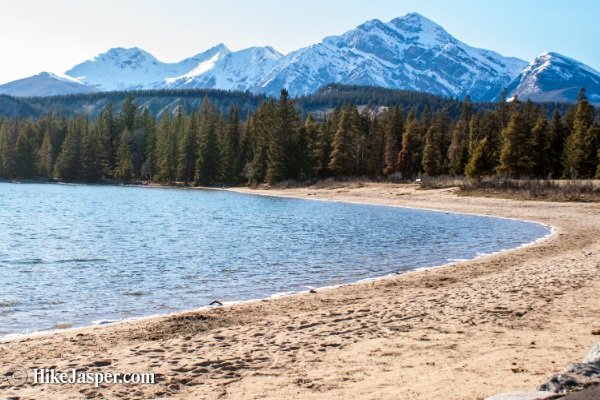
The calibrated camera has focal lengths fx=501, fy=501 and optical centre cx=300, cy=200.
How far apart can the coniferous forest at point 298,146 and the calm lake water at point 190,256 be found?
3350 centimetres

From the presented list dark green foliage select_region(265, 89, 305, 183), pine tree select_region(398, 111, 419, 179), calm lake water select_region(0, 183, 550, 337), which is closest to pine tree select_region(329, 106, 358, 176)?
dark green foliage select_region(265, 89, 305, 183)

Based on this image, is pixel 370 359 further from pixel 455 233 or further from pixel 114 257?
pixel 455 233

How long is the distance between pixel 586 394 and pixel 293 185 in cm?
7649

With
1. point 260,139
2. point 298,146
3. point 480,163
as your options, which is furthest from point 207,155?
point 480,163

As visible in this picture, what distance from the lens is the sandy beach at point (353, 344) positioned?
634cm

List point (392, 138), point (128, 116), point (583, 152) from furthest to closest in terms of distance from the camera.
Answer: point (128, 116) → point (392, 138) → point (583, 152)

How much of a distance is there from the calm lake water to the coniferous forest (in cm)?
3350

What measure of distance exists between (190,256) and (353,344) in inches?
479

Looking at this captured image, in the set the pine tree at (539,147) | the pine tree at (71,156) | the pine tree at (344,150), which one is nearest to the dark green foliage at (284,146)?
the pine tree at (344,150)

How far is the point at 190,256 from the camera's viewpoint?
63.3 ft

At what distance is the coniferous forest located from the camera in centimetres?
6894

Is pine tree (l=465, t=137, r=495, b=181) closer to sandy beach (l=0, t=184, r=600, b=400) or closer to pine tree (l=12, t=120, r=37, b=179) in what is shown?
sandy beach (l=0, t=184, r=600, b=400)

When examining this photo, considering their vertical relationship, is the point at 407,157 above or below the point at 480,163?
above

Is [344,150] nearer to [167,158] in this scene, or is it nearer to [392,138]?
[392,138]
